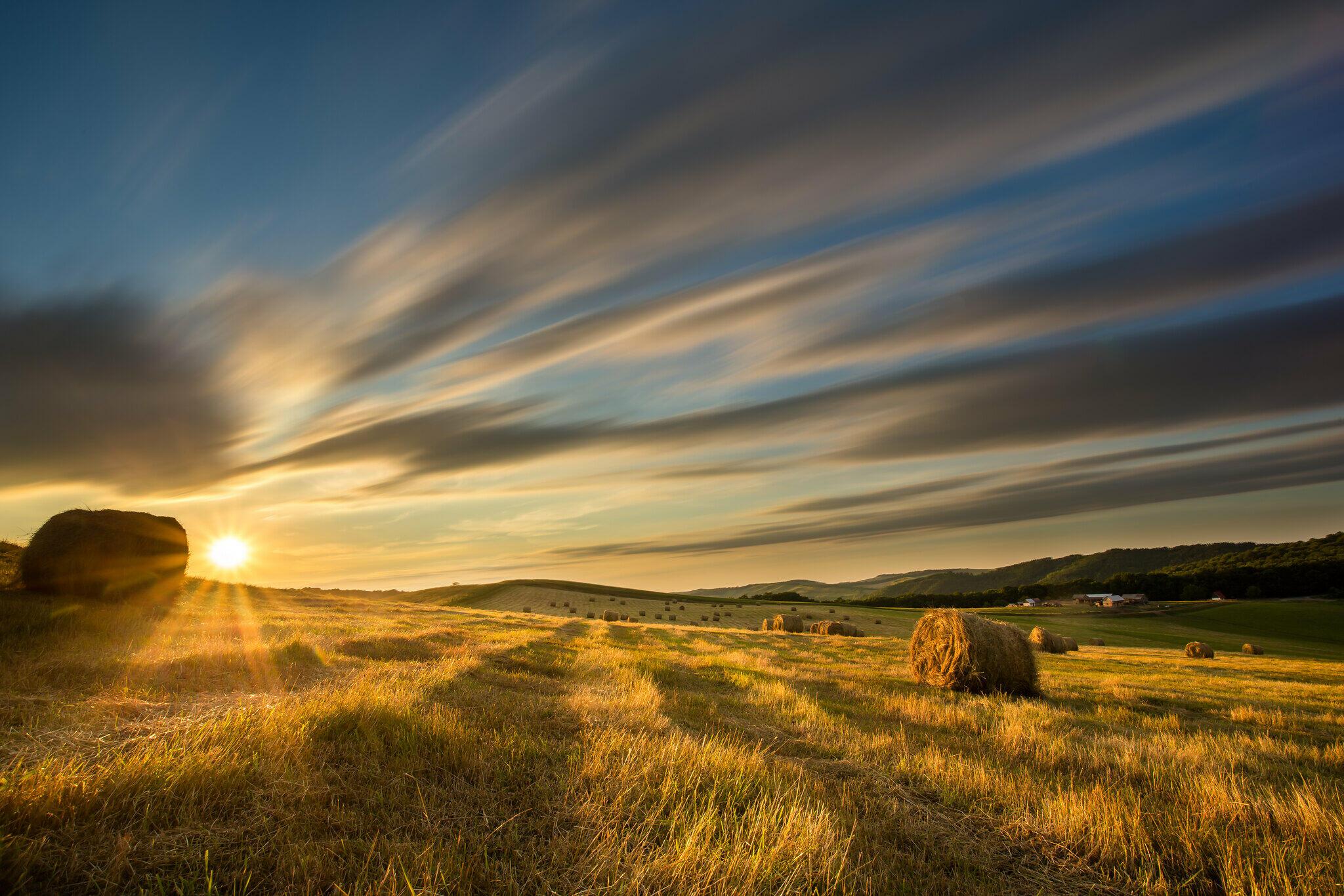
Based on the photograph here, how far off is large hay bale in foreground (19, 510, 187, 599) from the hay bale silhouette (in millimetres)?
41887

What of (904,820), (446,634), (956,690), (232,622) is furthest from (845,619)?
(904,820)

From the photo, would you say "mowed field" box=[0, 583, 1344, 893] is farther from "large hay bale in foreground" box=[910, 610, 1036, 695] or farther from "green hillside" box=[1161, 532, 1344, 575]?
"green hillside" box=[1161, 532, 1344, 575]

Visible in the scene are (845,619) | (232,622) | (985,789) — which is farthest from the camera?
(845,619)

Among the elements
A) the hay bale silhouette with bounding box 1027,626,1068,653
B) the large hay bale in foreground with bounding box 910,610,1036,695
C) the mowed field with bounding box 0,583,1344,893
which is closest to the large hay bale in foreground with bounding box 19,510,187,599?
the mowed field with bounding box 0,583,1344,893

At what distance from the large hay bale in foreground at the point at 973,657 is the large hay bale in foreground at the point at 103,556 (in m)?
26.3

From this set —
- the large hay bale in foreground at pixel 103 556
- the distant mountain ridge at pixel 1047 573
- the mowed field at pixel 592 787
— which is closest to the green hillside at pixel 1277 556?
→ the distant mountain ridge at pixel 1047 573

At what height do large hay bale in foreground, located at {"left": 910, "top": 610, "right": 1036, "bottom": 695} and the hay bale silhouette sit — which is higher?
large hay bale in foreground, located at {"left": 910, "top": 610, "right": 1036, "bottom": 695}

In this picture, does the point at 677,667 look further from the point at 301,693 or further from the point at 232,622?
the point at 232,622

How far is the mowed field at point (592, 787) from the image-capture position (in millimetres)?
3605

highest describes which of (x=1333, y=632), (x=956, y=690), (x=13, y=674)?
(x=13, y=674)

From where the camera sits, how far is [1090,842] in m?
4.90

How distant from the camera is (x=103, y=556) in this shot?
750 inches

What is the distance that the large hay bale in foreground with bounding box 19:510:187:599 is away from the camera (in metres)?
17.9

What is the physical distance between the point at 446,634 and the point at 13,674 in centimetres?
1043
